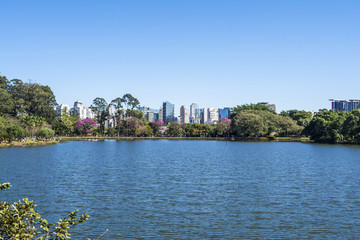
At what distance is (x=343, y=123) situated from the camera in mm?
88812

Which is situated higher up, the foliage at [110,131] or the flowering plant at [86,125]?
the flowering plant at [86,125]

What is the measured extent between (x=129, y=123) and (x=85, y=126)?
15.0 metres

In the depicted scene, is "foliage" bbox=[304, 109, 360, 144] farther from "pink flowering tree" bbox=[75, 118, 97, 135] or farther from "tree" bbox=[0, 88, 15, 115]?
"tree" bbox=[0, 88, 15, 115]

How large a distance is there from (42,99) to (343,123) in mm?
78971

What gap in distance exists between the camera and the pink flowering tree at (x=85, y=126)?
114500mm

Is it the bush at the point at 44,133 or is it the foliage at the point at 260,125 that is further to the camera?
the foliage at the point at 260,125

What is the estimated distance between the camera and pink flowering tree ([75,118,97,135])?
114 m


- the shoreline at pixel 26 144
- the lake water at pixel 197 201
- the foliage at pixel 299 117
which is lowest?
the lake water at pixel 197 201

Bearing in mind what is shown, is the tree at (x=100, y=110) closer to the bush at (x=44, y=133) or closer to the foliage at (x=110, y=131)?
the foliage at (x=110, y=131)

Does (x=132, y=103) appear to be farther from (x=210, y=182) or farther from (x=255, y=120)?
(x=210, y=182)

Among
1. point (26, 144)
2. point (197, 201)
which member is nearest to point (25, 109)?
point (26, 144)

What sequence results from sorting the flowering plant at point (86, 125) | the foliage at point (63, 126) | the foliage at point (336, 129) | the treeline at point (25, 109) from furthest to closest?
the flowering plant at point (86, 125), the foliage at point (63, 126), the foliage at point (336, 129), the treeline at point (25, 109)

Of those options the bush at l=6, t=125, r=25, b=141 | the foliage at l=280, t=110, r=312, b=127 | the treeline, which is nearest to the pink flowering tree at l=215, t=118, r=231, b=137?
the foliage at l=280, t=110, r=312, b=127

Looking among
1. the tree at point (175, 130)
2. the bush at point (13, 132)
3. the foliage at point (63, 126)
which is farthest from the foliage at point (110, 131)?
the bush at point (13, 132)
